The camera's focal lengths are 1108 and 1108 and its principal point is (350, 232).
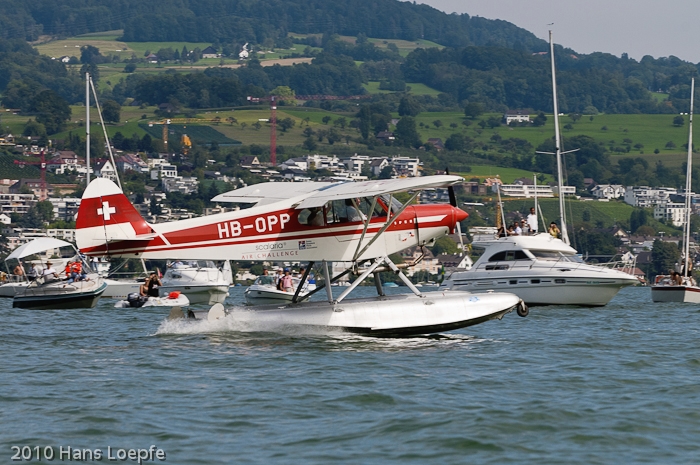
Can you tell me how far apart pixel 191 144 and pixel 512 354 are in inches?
6757

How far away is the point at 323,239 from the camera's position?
19.0 meters

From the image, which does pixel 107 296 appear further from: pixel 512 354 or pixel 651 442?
pixel 651 442

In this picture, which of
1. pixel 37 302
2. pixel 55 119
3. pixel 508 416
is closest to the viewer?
pixel 508 416

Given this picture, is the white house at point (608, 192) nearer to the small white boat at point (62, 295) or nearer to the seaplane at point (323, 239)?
the small white boat at point (62, 295)

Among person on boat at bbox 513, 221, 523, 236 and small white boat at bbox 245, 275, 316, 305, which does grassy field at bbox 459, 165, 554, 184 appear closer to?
small white boat at bbox 245, 275, 316, 305

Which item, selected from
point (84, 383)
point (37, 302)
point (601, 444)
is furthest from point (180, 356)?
point (37, 302)

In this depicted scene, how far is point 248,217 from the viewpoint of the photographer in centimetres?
1870

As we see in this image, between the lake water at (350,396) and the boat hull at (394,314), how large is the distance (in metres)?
0.29

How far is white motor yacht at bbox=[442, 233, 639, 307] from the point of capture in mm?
29578

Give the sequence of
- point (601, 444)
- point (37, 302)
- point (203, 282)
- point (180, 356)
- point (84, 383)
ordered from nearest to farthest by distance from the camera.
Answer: point (601, 444) < point (84, 383) < point (180, 356) < point (37, 302) < point (203, 282)

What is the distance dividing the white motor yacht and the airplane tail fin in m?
13.3

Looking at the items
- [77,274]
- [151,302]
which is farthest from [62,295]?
[151,302]

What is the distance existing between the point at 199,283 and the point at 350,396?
74.1 ft

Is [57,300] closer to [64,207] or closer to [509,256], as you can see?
[509,256]
